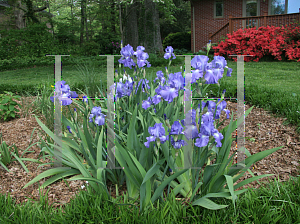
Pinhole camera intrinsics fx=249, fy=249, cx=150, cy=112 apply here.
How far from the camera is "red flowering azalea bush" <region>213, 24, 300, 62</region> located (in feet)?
28.7

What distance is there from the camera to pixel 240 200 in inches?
Answer: 64.9

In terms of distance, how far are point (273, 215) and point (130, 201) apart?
2.93 feet

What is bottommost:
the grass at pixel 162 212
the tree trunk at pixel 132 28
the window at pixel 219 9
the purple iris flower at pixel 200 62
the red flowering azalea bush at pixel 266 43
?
the grass at pixel 162 212

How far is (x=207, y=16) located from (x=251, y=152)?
1480 cm

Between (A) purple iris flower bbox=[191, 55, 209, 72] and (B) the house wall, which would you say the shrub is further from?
(A) purple iris flower bbox=[191, 55, 209, 72]

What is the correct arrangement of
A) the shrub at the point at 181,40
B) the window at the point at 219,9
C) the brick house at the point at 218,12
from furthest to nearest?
the shrub at the point at 181,40 < the window at the point at 219,9 < the brick house at the point at 218,12

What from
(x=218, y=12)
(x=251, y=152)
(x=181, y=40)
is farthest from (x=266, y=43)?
(x=181, y=40)

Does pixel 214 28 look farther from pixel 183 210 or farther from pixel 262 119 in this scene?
pixel 183 210

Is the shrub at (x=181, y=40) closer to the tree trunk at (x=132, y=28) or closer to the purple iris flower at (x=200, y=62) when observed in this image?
the tree trunk at (x=132, y=28)

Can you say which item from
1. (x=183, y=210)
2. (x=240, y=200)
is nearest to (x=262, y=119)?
(x=240, y=200)

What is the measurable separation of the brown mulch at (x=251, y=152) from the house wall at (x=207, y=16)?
13.2m

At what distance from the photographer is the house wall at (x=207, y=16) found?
49.6ft

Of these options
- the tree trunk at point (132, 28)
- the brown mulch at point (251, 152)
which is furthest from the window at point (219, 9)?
the brown mulch at point (251, 152)

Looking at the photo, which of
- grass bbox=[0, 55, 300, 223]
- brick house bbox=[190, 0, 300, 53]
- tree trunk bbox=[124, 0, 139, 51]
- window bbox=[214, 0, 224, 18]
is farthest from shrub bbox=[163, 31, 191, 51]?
grass bbox=[0, 55, 300, 223]
